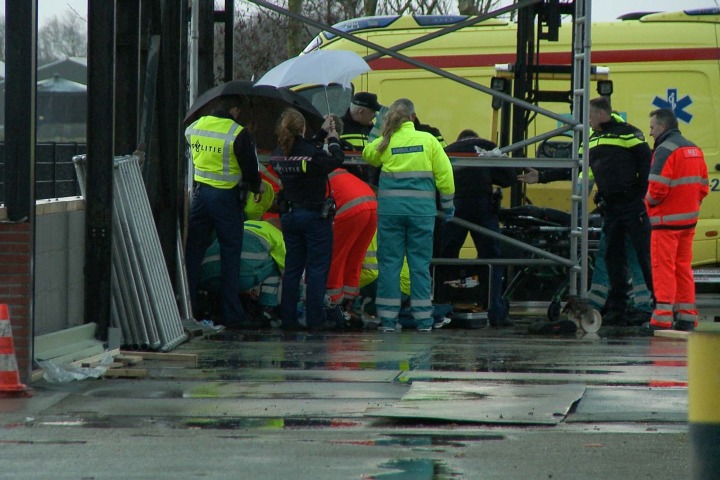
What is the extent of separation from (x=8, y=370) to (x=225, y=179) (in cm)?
419

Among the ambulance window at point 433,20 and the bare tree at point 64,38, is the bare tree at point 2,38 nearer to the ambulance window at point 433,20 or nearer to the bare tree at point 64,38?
the bare tree at point 64,38

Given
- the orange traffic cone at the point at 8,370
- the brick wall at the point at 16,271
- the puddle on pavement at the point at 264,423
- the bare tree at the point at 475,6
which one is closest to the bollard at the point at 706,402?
the puddle on pavement at the point at 264,423

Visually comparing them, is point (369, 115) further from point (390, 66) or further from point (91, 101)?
point (91, 101)

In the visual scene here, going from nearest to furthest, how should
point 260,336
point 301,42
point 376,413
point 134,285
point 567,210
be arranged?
point 376,413, point 134,285, point 260,336, point 567,210, point 301,42

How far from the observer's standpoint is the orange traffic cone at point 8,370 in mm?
7715

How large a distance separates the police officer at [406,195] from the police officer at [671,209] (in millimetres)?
1857

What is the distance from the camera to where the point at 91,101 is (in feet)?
30.9

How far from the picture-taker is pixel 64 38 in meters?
10.5

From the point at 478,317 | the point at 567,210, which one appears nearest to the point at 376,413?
the point at 478,317

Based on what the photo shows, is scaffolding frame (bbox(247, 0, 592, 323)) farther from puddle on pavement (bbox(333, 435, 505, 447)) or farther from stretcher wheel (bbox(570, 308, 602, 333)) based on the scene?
puddle on pavement (bbox(333, 435, 505, 447))

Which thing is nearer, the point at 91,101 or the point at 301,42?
the point at 91,101

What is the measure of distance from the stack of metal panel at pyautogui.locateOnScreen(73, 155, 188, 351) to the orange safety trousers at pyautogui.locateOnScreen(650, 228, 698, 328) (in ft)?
14.5

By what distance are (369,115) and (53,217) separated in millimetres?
4383

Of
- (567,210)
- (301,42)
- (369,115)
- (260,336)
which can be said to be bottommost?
(260,336)
